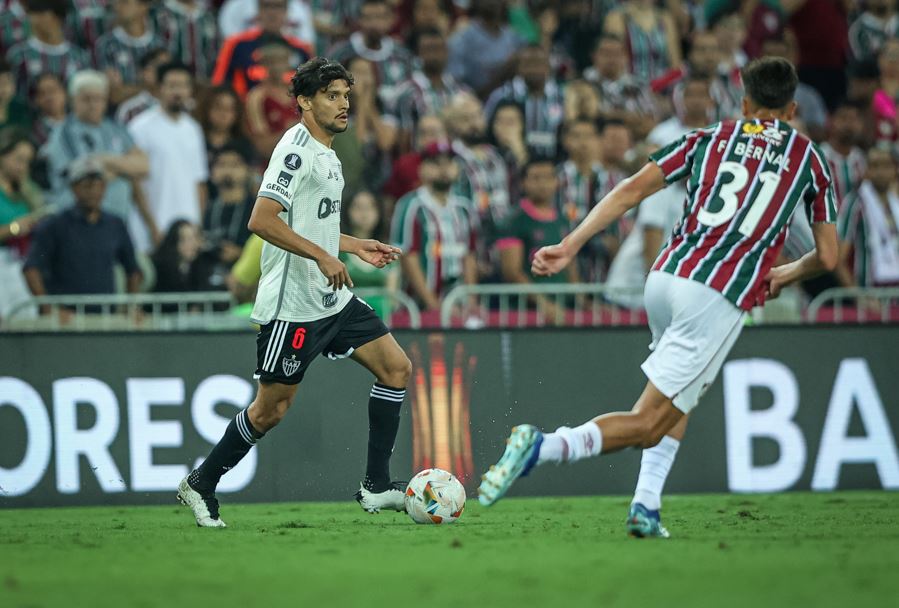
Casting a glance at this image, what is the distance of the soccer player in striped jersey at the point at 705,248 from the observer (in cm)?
686

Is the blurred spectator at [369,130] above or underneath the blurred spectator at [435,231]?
above

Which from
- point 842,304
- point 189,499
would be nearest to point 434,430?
point 189,499

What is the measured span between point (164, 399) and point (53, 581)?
456cm

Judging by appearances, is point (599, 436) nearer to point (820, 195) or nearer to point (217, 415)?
point (820, 195)

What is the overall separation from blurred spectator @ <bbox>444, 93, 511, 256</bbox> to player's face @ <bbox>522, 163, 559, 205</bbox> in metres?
0.64

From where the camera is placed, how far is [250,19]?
579 inches

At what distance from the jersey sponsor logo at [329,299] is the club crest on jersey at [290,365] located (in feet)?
1.15

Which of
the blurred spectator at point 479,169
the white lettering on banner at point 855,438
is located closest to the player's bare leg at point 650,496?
the white lettering on banner at point 855,438

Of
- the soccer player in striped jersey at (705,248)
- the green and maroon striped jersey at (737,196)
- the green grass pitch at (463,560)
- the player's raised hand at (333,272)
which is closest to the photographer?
the green grass pitch at (463,560)

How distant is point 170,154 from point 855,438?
657 cm

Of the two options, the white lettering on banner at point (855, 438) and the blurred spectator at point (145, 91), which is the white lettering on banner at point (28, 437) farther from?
the white lettering on banner at point (855, 438)

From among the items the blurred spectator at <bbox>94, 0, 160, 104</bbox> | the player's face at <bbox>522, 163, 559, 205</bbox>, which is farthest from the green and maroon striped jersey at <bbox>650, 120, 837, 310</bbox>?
the blurred spectator at <bbox>94, 0, 160, 104</bbox>

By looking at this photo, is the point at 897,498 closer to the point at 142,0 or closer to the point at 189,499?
the point at 189,499

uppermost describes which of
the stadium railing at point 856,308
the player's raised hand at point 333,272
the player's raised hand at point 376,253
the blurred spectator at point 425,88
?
the blurred spectator at point 425,88
